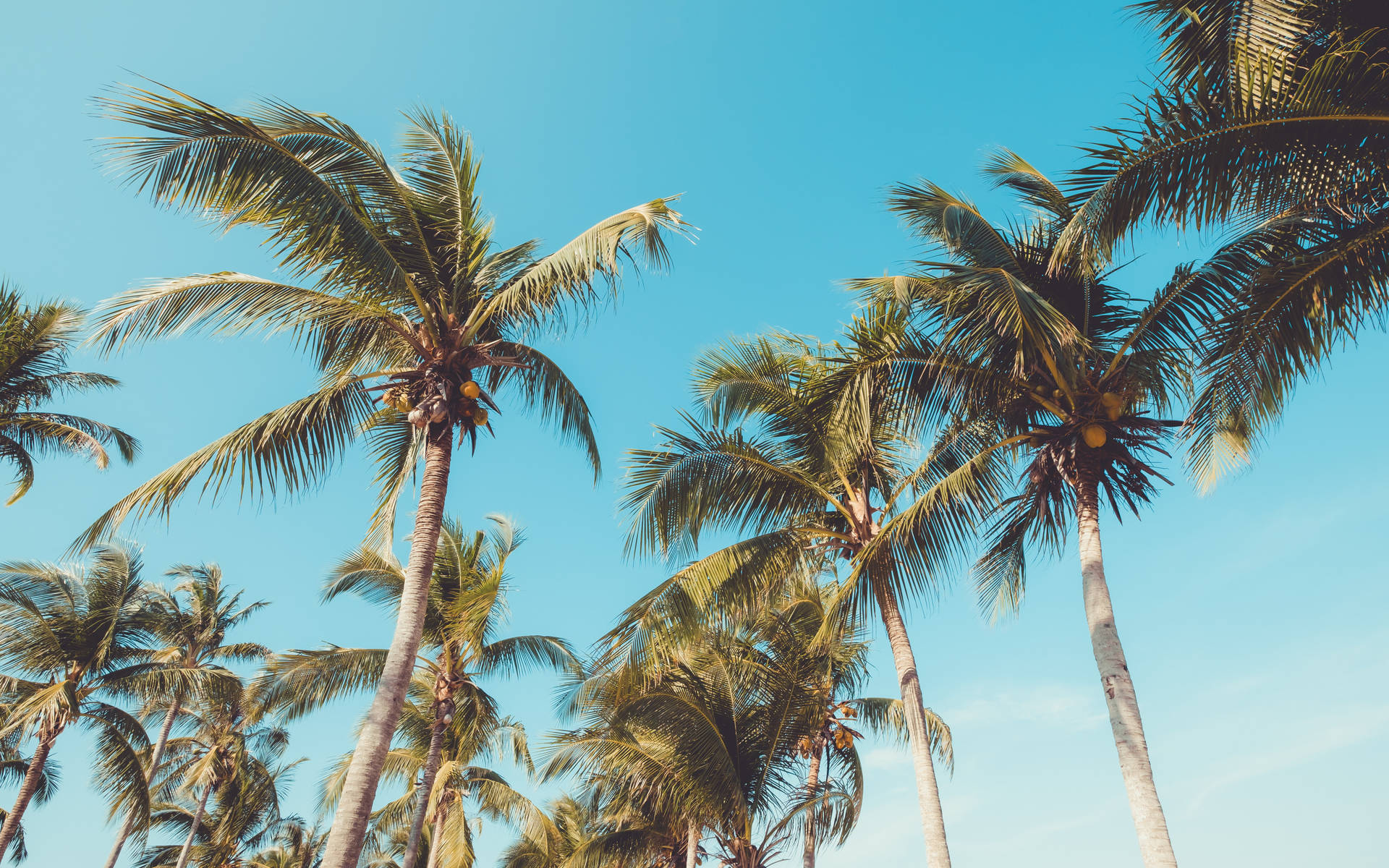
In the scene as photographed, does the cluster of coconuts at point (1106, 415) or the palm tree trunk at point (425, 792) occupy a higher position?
the cluster of coconuts at point (1106, 415)

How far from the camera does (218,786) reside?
26312 millimetres

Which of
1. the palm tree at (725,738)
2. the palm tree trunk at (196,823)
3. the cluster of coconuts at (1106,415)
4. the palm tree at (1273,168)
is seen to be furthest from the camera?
the palm tree trunk at (196,823)

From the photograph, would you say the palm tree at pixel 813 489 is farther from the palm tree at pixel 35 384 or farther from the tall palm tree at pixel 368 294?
the palm tree at pixel 35 384

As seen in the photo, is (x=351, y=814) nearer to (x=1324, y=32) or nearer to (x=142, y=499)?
(x=142, y=499)

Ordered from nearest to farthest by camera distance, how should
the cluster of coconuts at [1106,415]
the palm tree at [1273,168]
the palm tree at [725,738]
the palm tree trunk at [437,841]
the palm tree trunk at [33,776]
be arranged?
the palm tree at [1273,168] → the cluster of coconuts at [1106,415] → the palm tree at [725,738] → the palm tree trunk at [33,776] → the palm tree trunk at [437,841]

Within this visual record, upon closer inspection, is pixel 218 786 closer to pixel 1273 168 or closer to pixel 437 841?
pixel 437 841

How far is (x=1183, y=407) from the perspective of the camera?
9.21 metres

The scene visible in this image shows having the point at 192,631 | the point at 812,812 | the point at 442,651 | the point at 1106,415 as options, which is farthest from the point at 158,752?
the point at 1106,415

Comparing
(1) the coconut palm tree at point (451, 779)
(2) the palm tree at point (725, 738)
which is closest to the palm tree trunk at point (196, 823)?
(1) the coconut palm tree at point (451, 779)

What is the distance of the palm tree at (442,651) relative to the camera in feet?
43.7

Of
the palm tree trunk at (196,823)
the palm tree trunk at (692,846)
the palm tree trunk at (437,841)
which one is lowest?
the palm tree trunk at (692,846)

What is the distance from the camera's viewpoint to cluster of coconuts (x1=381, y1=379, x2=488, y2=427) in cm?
847

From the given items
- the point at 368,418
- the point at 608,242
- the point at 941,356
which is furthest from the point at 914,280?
the point at 368,418

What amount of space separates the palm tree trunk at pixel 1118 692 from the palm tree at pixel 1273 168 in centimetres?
169
